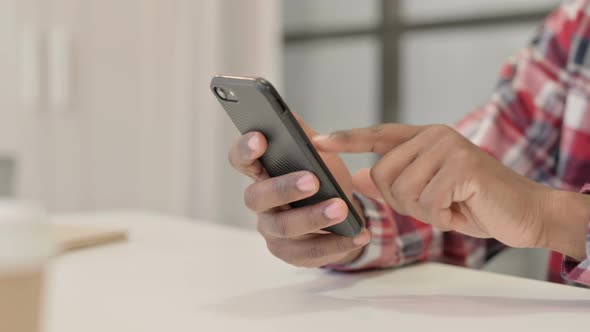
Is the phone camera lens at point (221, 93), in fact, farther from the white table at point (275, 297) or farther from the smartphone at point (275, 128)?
the white table at point (275, 297)

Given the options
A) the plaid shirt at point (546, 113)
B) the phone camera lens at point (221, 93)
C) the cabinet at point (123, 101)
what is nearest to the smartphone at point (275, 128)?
the phone camera lens at point (221, 93)

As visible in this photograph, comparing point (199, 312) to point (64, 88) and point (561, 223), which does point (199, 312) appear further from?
point (64, 88)

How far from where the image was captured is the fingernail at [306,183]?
1.90 feet

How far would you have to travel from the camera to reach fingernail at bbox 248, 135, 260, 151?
1.93 ft

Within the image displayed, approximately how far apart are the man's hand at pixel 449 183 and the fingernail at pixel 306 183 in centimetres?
6

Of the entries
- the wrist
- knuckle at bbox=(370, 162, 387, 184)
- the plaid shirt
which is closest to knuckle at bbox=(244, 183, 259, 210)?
knuckle at bbox=(370, 162, 387, 184)

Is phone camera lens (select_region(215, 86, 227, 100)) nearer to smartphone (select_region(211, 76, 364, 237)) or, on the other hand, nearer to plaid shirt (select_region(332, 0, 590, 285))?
smartphone (select_region(211, 76, 364, 237))

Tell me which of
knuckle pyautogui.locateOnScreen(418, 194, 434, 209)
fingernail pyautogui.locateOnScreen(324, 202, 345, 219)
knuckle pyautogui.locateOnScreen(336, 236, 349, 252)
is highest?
knuckle pyautogui.locateOnScreen(418, 194, 434, 209)

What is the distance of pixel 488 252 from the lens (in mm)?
969

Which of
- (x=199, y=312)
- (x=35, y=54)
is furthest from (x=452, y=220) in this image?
(x=35, y=54)

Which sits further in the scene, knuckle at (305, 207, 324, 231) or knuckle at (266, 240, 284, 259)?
knuckle at (266, 240, 284, 259)

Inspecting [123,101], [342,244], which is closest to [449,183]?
[342,244]

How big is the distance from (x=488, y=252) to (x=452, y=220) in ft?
1.19

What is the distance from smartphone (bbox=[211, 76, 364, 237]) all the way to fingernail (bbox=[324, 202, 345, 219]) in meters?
0.01
